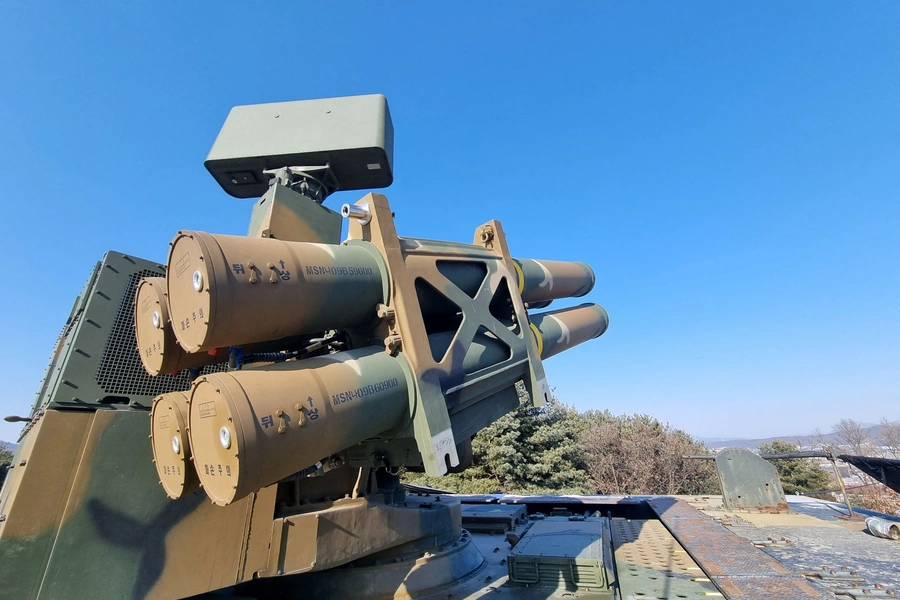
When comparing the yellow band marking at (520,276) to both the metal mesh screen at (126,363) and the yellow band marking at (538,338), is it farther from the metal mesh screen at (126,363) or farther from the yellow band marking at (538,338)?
the metal mesh screen at (126,363)

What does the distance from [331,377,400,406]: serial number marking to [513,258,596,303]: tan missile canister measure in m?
2.48

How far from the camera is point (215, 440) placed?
8.63ft

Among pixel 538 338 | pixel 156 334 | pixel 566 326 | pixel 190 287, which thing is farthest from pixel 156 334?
pixel 566 326

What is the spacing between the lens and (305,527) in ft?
13.0

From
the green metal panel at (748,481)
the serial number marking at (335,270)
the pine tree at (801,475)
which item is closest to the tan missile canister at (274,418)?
the serial number marking at (335,270)

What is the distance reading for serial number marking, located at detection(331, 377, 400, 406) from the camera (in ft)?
9.89

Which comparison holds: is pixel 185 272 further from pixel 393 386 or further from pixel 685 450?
pixel 685 450

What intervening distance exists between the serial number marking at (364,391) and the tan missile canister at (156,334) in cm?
Result: 119

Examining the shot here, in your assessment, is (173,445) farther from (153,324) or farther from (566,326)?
(566,326)

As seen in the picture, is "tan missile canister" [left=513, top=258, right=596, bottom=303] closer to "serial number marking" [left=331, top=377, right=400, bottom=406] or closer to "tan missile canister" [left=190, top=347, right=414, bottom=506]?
"serial number marking" [left=331, top=377, right=400, bottom=406]

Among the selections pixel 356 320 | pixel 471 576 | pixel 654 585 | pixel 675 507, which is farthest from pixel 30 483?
pixel 675 507

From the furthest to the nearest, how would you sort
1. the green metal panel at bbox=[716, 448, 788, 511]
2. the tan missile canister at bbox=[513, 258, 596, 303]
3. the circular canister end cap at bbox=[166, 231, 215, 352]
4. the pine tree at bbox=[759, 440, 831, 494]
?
1. the pine tree at bbox=[759, 440, 831, 494]
2. the green metal panel at bbox=[716, 448, 788, 511]
3. the tan missile canister at bbox=[513, 258, 596, 303]
4. the circular canister end cap at bbox=[166, 231, 215, 352]

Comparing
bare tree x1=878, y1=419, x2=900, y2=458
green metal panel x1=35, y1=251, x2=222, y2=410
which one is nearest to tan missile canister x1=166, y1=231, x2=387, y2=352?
green metal panel x1=35, y1=251, x2=222, y2=410

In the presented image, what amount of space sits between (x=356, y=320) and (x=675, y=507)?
20.6 ft
